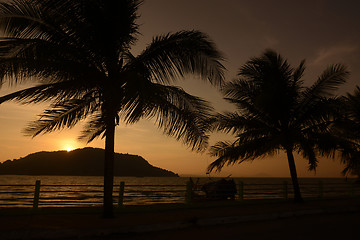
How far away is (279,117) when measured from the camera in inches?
527

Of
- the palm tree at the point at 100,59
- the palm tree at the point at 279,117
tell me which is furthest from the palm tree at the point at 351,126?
the palm tree at the point at 100,59

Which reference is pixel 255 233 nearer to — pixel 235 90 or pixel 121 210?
pixel 121 210

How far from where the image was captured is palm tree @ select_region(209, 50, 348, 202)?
42.2ft

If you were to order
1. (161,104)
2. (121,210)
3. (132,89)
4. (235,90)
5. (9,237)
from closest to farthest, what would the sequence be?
(9,237), (132,89), (161,104), (121,210), (235,90)

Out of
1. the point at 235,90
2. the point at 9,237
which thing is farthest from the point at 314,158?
the point at 9,237

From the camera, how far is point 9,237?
5.88 meters

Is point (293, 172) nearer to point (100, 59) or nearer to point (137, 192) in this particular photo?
point (100, 59)

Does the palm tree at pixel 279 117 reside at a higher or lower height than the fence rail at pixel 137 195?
higher

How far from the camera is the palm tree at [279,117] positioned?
506 inches

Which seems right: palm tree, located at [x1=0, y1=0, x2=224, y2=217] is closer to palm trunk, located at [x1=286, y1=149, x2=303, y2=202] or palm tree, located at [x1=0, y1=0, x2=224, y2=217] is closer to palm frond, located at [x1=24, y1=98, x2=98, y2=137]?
palm frond, located at [x1=24, y1=98, x2=98, y2=137]

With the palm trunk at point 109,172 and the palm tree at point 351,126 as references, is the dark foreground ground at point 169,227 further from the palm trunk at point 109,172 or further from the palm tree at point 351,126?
the palm tree at point 351,126

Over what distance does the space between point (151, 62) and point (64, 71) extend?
7.88ft

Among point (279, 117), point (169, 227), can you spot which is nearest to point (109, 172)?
point (169, 227)

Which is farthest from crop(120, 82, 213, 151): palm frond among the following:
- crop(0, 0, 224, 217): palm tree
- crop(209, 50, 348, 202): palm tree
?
crop(209, 50, 348, 202): palm tree
